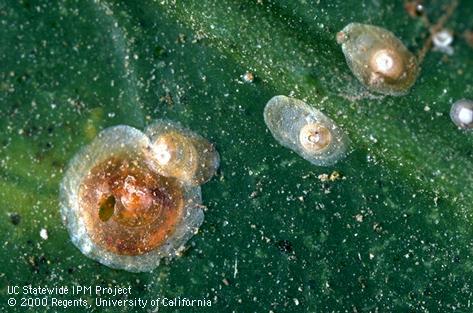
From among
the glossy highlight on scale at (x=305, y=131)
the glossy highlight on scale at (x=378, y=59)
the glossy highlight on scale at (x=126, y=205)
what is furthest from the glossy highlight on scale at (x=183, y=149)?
the glossy highlight on scale at (x=378, y=59)

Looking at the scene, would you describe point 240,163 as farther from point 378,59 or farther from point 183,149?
point 378,59

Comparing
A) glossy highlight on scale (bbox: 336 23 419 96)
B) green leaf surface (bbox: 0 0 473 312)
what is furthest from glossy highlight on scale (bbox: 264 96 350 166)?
glossy highlight on scale (bbox: 336 23 419 96)

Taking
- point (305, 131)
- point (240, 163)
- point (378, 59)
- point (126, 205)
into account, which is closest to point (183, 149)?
point (240, 163)

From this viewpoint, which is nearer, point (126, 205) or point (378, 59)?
point (378, 59)

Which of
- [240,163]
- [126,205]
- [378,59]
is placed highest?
[378,59]

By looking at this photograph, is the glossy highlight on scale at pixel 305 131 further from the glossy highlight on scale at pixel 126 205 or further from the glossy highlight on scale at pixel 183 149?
the glossy highlight on scale at pixel 126 205

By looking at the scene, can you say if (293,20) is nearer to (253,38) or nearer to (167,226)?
(253,38)

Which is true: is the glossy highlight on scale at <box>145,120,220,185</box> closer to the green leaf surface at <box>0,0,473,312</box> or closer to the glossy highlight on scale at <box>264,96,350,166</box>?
the green leaf surface at <box>0,0,473,312</box>

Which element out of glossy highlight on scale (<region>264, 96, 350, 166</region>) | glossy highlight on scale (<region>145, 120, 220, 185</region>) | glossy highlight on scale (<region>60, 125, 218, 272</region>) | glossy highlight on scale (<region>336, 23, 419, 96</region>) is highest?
glossy highlight on scale (<region>336, 23, 419, 96</region>)
